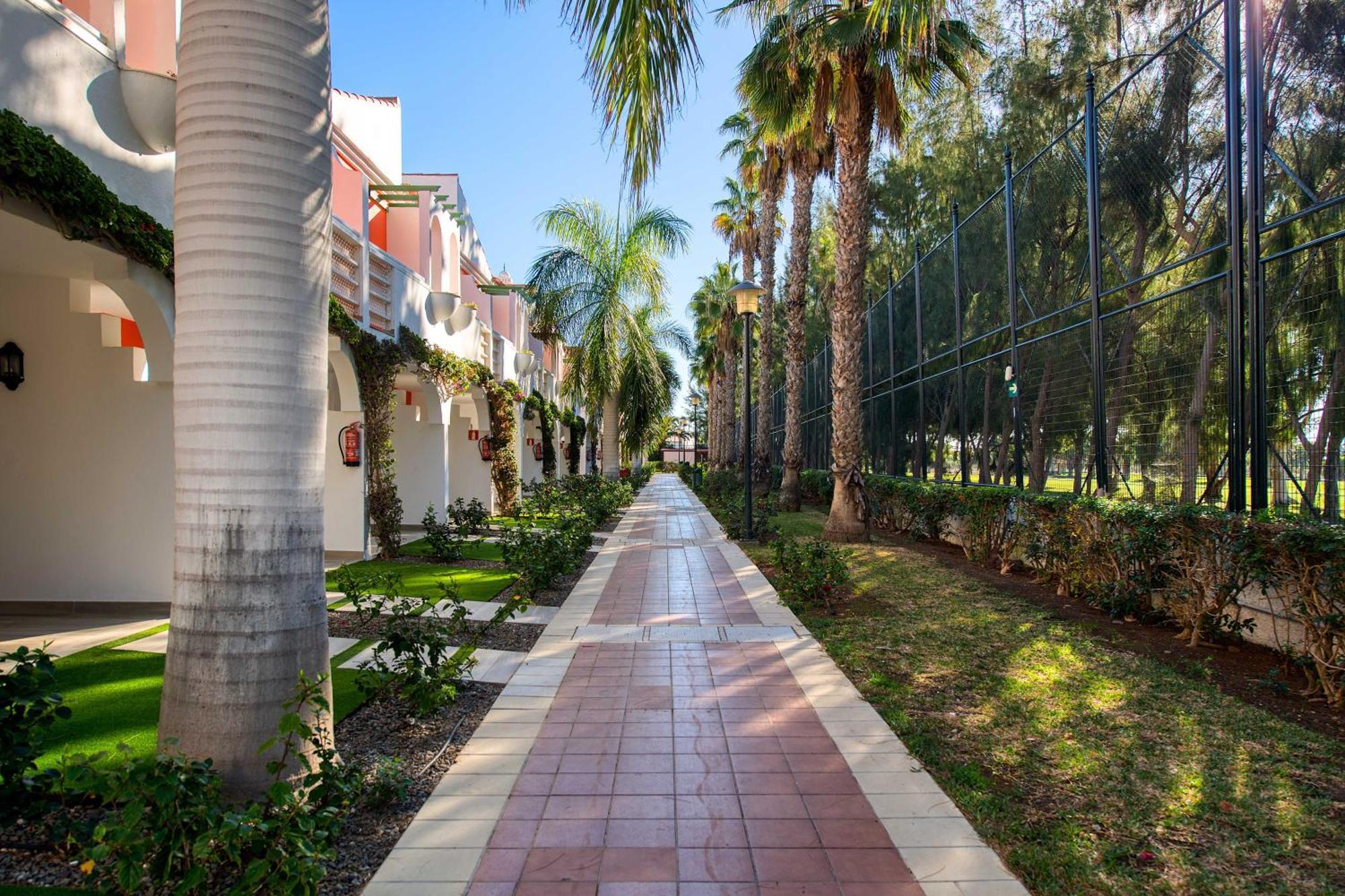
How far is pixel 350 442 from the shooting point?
11.0m

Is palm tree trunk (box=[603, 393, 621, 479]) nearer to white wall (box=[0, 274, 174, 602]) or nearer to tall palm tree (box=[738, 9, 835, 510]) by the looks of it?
tall palm tree (box=[738, 9, 835, 510])

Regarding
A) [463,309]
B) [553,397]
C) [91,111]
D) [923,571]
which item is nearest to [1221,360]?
[923,571]

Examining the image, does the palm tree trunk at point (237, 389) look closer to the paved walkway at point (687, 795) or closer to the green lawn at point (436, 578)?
the paved walkway at point (687, 795)

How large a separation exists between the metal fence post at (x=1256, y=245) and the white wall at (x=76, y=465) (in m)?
9.57

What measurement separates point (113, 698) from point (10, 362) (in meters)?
4.52

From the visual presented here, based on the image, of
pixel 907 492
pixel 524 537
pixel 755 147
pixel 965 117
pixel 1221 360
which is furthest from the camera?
pixel 755 147

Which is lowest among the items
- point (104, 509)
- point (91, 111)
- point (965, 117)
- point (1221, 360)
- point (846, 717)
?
point (846, 717)

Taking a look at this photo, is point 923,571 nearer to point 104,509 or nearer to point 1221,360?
point 1221,360

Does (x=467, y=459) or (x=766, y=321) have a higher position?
(x=766, y=321)

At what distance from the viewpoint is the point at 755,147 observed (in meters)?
20.9

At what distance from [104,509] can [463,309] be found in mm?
8407

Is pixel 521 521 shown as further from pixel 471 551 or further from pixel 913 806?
pixel 913 806

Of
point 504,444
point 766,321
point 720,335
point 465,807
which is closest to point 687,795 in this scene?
point 465,807

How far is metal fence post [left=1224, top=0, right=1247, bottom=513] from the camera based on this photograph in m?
6.61
